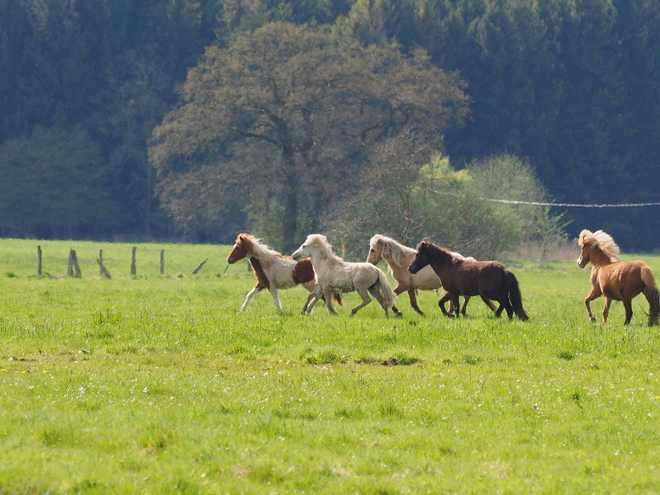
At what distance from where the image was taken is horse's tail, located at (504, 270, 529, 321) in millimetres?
19797

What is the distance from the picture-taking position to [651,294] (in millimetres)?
18672

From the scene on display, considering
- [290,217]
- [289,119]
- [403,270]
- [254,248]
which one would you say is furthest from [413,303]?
[290,217]

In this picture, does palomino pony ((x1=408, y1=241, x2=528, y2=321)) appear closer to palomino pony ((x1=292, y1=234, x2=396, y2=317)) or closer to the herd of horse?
the herd of horse

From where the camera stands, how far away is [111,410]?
10680 mm

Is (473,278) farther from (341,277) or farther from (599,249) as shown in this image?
(599,249)

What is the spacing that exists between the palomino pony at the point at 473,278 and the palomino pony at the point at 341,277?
129 cm

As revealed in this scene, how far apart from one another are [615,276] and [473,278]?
2.66 metres

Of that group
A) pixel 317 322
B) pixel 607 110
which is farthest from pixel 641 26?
pixel 317 322

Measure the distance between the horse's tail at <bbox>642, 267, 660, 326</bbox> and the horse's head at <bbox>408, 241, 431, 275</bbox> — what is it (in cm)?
448

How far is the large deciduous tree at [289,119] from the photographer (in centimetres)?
5378

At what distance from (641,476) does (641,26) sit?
8283cm

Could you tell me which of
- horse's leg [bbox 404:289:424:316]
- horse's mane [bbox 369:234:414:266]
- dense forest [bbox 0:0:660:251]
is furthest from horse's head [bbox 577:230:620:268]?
dense forest [bbox 0:0:660:251]

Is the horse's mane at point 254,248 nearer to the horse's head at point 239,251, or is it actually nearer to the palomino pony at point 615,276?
the horse's head at point 239,251

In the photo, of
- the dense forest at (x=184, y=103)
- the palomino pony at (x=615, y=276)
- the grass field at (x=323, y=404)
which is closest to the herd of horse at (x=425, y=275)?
the palomino pony at (x=615, y=276)
